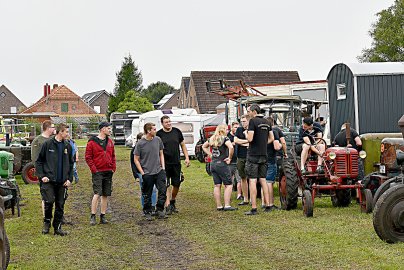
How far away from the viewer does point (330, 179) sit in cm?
1428

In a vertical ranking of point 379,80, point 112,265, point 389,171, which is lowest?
point 112,265

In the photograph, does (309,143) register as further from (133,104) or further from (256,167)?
(133,104)

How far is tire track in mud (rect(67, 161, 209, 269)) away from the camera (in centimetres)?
1003

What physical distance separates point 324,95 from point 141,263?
23.1 meters

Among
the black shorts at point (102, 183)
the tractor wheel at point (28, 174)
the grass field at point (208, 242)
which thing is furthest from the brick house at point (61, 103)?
the black shorts at point (102, 183)

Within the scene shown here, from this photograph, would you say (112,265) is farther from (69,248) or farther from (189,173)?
(189,173)

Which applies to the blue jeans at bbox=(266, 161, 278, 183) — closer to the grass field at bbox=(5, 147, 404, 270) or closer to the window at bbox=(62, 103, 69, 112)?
the grass field at bbox=(5, 147, 404, 270)

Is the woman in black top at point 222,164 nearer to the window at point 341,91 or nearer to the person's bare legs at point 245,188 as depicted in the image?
the person's bare legs at point 245,188

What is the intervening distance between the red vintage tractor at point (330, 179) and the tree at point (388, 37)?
46.9m

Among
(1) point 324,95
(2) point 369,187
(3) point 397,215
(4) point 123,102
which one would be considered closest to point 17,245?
(3) point 397,215

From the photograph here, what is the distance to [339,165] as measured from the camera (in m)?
14.3

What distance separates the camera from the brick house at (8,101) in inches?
4628

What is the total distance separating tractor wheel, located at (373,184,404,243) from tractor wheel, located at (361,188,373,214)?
3313mm

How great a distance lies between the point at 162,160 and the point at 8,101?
108 metres
